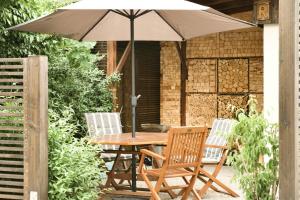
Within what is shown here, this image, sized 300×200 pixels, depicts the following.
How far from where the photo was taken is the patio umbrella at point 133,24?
23.5 feet

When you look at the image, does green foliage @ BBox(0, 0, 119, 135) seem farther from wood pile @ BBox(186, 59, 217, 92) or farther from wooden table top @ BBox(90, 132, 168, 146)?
wood pile @ BBox(186, 59, 217, 92)

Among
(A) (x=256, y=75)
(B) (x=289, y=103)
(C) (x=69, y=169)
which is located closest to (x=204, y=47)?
(A) (x=256, y=75)

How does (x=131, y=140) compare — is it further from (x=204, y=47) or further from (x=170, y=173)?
(x=204, y=47)

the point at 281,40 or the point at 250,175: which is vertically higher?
the point at 281,40

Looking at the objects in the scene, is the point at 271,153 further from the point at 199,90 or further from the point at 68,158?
the point at 199,90

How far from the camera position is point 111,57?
35.8ft

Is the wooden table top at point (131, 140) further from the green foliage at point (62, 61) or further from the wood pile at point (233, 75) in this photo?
the wood pile at point (233, 75)

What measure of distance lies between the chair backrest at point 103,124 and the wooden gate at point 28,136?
7.57 feet

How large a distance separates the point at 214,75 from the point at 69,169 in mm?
6951

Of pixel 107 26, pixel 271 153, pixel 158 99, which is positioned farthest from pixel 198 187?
pixel 158 99

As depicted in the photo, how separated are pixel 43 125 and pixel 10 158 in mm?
469

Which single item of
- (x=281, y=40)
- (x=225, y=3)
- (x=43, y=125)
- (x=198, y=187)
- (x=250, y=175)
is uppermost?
(x=225, y=3)

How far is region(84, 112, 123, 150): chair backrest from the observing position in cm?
792

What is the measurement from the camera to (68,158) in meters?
5.47
